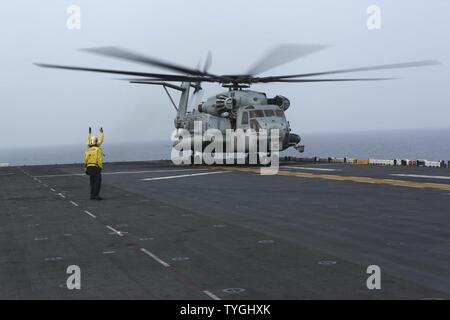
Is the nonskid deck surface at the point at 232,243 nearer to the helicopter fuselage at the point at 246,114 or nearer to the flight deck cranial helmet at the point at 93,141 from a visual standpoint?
the flight deck cranial helmet at the point at 93,141

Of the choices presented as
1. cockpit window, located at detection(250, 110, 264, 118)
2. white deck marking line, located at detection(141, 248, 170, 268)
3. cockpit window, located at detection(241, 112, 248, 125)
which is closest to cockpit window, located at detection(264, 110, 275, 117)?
cockpit window, located at detection(250, 110, 264, 118)

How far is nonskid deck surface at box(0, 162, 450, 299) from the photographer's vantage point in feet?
27.1

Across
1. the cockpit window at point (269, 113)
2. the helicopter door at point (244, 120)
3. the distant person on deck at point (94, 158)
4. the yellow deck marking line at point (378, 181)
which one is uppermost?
the cockpit window at point (269, 113)

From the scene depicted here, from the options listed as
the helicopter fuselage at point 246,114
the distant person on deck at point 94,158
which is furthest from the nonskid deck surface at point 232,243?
the helicopter fuselage at point 246,114

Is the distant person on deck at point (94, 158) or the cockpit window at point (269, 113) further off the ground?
the cockpit window at point (269, 113)

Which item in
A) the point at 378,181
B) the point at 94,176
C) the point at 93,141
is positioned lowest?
the point at 378,181

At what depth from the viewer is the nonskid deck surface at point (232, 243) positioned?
825 cm

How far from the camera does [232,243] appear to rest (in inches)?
470

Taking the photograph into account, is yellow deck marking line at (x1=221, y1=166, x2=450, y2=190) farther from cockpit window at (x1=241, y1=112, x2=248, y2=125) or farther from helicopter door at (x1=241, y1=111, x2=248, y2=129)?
cockpit window at (x1=241, y1=112, x2=248, y2=125)

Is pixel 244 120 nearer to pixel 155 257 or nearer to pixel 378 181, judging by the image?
pixel 378 181

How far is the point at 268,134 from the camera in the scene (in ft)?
113

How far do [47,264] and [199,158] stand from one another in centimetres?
3466

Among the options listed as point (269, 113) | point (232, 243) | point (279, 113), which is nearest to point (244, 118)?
point (269, 113)
